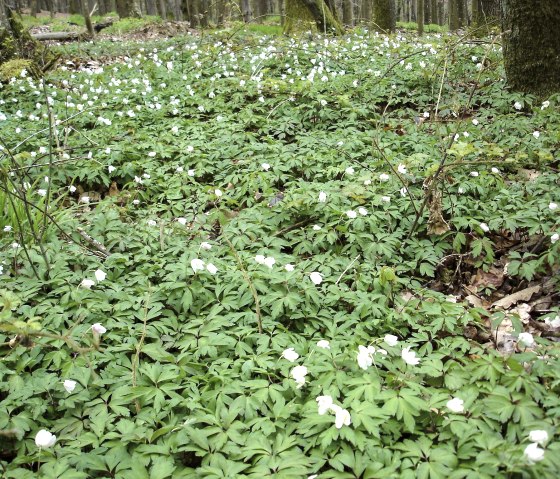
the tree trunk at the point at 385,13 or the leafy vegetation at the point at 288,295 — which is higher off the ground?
the tree trunk at the point at 385,13

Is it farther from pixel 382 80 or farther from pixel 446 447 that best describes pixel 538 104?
pixel 446 447

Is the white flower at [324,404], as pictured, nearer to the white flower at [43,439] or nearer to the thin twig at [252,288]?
the thin twig at [252,288]

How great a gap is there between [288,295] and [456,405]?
51.7 inches

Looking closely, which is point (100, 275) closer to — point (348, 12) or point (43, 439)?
point (43, 439)

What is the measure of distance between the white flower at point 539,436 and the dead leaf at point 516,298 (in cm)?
162

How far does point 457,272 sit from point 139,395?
2.72m

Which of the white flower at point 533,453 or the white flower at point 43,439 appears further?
the white flower at point 43,439

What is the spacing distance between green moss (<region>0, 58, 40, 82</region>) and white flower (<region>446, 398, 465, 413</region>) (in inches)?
357

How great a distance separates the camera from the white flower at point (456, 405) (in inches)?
84.9

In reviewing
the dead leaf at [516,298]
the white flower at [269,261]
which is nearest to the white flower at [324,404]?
the white flower at [269,261]

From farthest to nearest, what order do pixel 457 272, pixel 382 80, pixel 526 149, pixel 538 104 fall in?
pixel 382 80 < pixel 538 104 < pixel 526 149 < pixel 457 272

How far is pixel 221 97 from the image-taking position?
285 inches

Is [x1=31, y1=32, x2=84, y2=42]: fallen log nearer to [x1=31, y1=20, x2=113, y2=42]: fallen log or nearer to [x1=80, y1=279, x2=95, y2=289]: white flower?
[x1=31, y1=20, x2=113, y2=42]: fallen log

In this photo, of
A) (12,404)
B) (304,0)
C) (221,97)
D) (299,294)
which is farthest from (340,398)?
(304,0)
